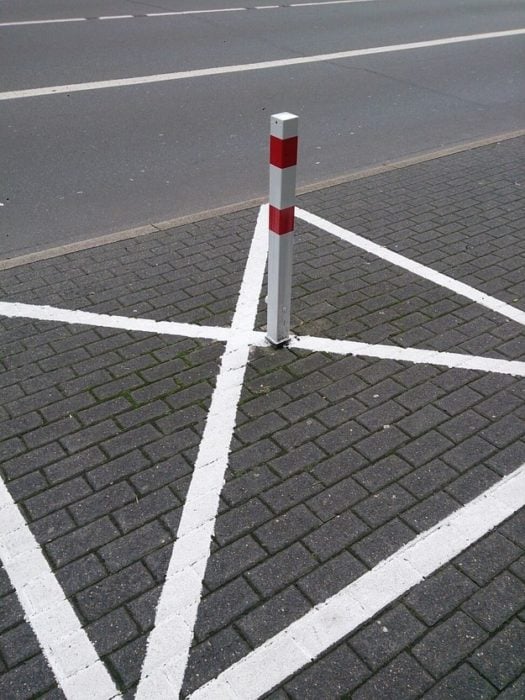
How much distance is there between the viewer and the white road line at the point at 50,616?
2838mm

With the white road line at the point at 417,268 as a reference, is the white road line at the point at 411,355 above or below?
below

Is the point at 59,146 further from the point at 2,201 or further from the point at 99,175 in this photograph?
the point at 2,201

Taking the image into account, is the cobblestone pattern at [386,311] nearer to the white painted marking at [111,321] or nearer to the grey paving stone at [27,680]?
the white painted marking at [111,321]

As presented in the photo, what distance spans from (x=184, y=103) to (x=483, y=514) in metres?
7.84

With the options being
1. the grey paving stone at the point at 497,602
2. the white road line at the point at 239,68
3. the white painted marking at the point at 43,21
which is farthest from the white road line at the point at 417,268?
the white painted marking at the point at 43,21

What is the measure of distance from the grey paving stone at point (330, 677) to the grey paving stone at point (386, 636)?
0.05 meters

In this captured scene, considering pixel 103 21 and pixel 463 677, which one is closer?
pixel 463 677

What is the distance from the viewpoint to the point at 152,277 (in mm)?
5691

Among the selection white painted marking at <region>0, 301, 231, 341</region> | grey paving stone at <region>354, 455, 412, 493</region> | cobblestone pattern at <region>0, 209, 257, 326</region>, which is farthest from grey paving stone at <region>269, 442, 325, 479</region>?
cobblestone pattern at <region>0, 209, 257, 326</region>

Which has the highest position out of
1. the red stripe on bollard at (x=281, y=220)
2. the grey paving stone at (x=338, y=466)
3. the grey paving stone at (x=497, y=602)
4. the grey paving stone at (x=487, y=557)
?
the red stripe on bollard at (x=281, y=220)

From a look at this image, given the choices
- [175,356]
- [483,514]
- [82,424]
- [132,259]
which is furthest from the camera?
[132,259]

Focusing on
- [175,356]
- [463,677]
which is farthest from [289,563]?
[175,356]

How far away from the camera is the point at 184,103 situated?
9.94 m

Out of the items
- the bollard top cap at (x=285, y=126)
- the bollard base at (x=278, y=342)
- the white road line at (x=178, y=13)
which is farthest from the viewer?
the white road line at (x=178, y=13)
